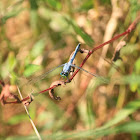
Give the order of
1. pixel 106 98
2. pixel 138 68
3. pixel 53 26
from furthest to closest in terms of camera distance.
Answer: pixel 53 26
pixel 106 98
pixel 138 68

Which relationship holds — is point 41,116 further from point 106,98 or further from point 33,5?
point 33,5

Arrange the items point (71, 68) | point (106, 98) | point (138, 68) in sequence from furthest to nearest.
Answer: point (106, 98) → point (138, 68) → point (71, 68)

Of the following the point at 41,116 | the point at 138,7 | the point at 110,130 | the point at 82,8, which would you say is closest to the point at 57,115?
the point at 41,116

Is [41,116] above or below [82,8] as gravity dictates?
below

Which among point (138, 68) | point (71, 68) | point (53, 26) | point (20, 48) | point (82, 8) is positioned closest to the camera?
point (71, 68)

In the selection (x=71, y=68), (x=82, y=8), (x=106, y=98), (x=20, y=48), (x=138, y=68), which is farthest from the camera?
(x=20, y=48)

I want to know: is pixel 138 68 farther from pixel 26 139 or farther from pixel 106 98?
pixel 26 139

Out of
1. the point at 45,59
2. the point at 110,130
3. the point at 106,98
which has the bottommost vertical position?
the point at 110,130

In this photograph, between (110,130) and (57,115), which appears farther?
(57,115)

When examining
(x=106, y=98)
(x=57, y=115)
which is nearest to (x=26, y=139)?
(x=57, y=115)
